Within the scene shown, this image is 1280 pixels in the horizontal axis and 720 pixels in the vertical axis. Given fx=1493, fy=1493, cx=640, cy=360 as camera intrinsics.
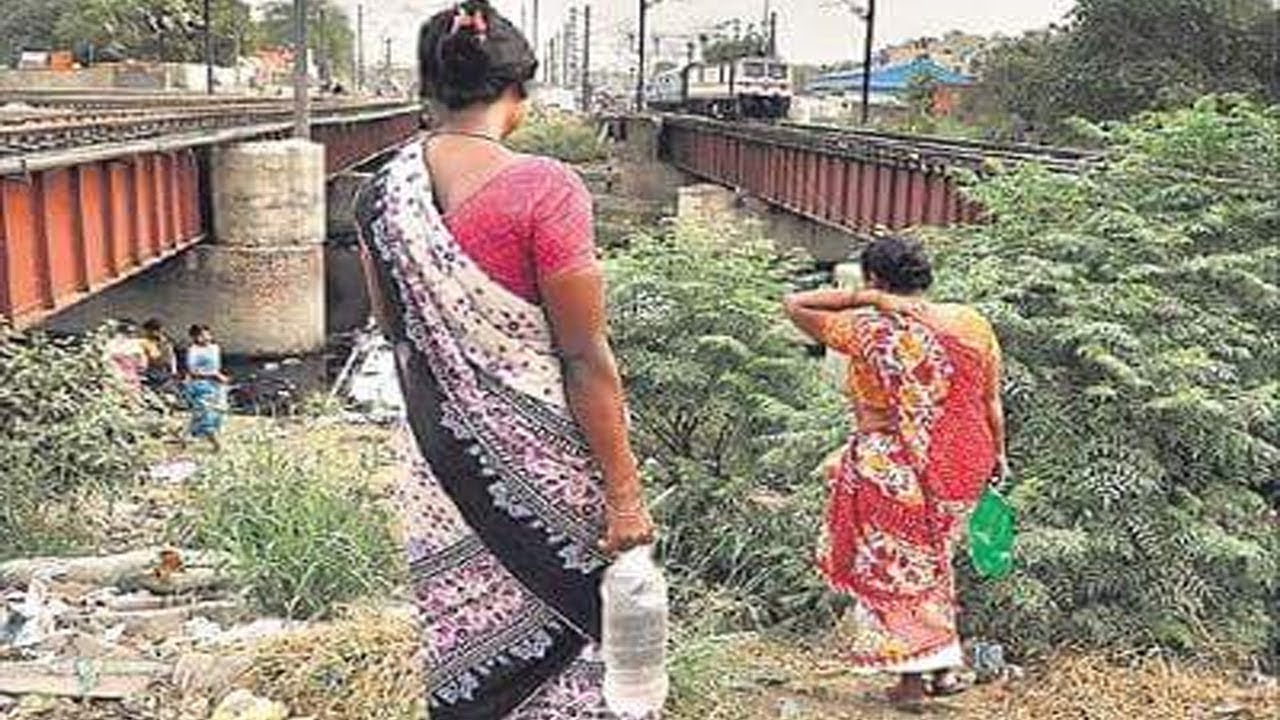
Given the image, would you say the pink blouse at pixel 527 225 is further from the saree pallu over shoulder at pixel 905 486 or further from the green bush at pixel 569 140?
the green bush at pixel 569 140

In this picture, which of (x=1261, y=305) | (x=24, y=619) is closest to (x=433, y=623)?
(x=24, y=619)

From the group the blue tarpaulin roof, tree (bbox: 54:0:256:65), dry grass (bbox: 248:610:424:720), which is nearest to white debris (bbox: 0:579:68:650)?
dry grass (bbox: 248:610:424:720)

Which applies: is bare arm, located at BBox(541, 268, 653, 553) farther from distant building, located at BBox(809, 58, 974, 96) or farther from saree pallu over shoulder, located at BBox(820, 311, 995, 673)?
distant building, located at BBox(809, 58, 974, 96)

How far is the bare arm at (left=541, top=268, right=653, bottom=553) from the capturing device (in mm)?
2395

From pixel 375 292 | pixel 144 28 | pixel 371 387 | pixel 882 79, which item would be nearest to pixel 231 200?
pixel 371 387

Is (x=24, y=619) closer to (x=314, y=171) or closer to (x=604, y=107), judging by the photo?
(x=314, y=171)

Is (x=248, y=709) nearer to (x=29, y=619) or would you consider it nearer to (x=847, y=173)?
(x=29, y=619)

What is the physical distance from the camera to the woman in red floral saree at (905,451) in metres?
4.27

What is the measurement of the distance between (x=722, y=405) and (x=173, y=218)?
15.7 metres

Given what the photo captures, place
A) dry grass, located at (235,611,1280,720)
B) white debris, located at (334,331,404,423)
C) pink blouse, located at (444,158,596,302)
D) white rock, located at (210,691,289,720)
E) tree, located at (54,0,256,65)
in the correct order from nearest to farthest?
pink blouse, located at (444,158,596,302) < white rock, located at (210,691,289,720) < dry grass, located at (235,611,1280,720) < white debris, located at (334,331,404,423) < tree, located at (54,0,256,65)

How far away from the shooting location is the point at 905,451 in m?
4.33

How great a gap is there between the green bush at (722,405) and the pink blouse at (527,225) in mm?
3755

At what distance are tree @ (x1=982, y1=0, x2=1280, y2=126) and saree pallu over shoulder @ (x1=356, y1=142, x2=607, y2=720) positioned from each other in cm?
3093

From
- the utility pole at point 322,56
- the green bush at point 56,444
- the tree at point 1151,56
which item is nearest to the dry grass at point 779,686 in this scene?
the green bush at point 56,444
